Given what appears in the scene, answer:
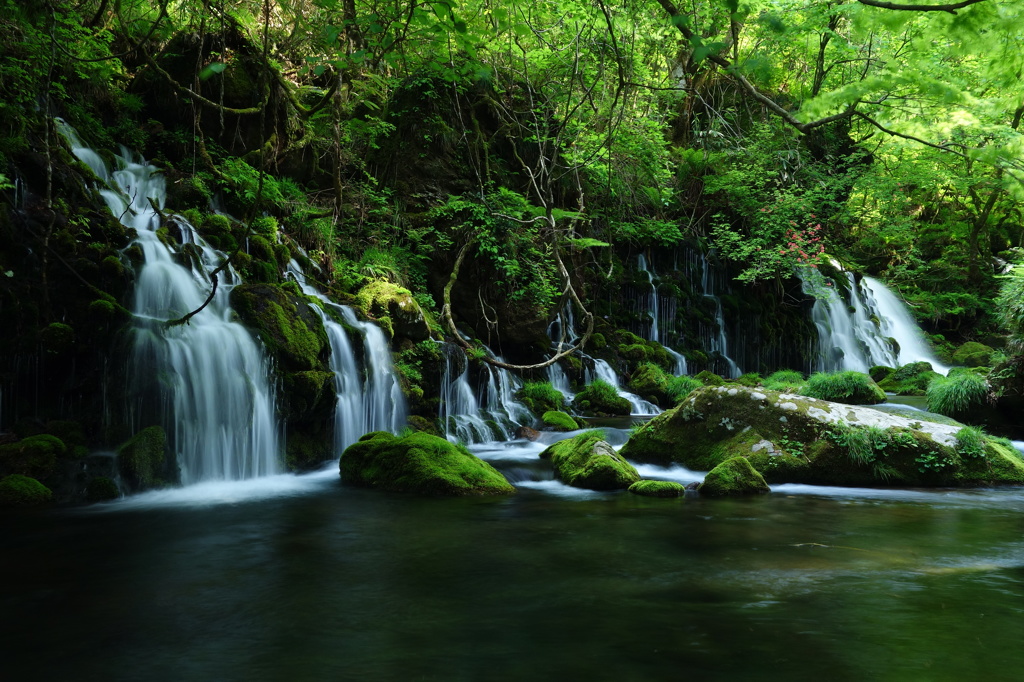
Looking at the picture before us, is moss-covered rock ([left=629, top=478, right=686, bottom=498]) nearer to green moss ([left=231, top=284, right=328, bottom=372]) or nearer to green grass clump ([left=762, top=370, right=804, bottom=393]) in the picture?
green moss ([left=231, top=284, right=328, bottom=372])

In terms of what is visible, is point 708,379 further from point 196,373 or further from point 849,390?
point 196,373

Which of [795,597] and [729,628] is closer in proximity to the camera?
[729,628]

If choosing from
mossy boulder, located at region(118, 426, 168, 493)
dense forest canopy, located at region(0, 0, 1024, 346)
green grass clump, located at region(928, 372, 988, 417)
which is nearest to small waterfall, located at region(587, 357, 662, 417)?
dense forest canopy, located at region(0, 0, 1024, 346)

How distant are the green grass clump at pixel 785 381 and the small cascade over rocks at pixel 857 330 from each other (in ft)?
10.3

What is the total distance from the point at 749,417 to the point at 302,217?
8.67m

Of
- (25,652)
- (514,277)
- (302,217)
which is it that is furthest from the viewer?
(514,277)

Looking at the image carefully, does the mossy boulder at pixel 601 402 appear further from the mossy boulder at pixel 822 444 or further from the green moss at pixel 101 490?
the green moss at pixel 101 490

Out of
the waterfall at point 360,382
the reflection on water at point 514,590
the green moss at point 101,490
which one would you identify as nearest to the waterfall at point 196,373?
the green moss at point 101,490

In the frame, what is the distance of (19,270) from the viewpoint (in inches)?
320

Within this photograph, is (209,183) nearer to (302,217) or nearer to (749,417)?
(302,217)

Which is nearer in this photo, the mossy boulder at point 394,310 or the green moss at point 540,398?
the mossy boulder at point 394,310

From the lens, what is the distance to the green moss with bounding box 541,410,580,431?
12.6m

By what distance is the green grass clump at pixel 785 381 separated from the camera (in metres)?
16.2

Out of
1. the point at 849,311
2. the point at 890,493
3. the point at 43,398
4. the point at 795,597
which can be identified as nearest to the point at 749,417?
the point at 890,493
